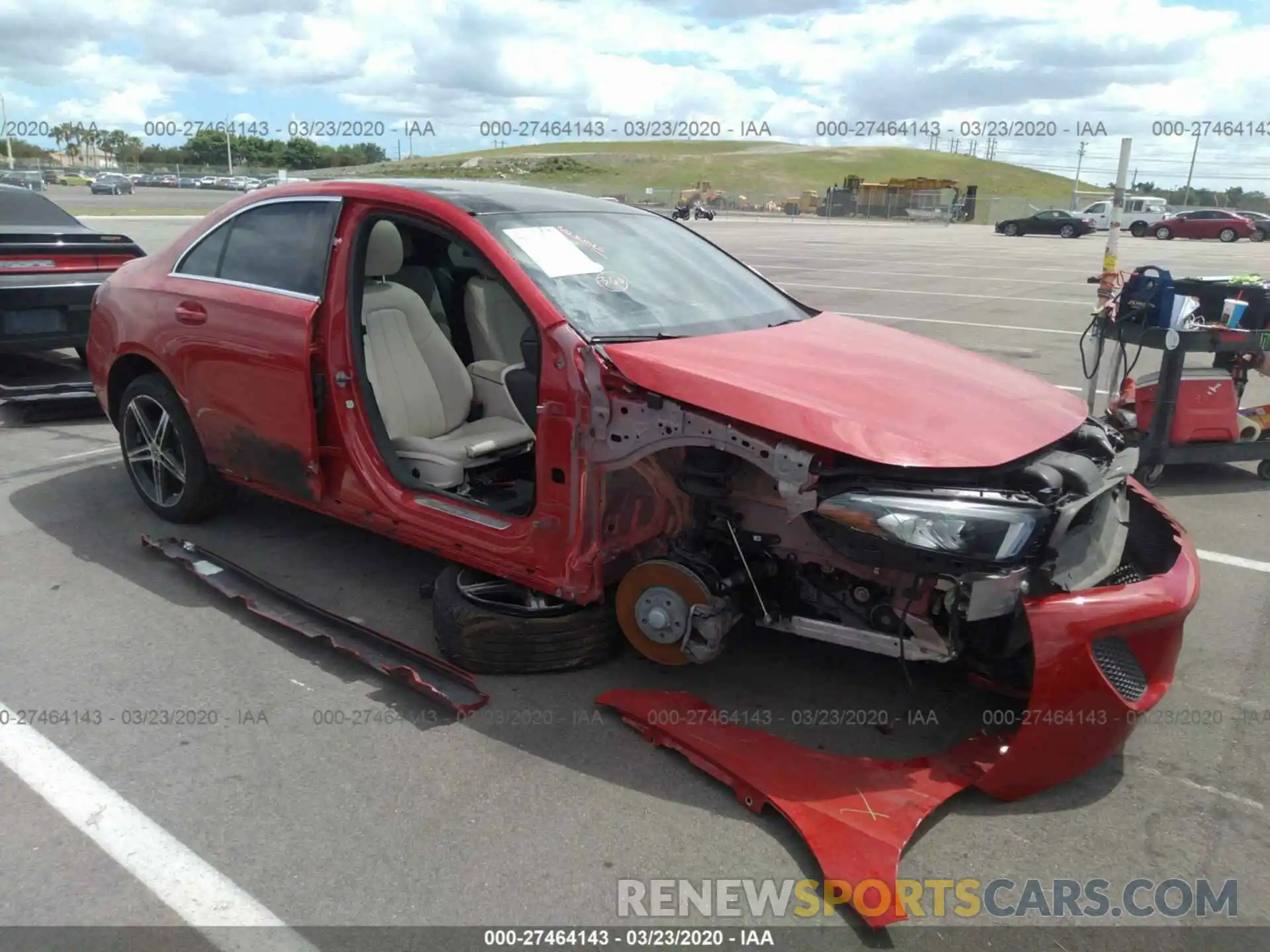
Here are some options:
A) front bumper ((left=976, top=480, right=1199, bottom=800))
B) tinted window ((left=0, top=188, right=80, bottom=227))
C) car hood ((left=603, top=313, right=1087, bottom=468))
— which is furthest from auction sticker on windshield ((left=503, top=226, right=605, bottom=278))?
tinted window ((left=0, top=188, right=80, bottom=227))

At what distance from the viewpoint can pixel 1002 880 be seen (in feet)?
8.51

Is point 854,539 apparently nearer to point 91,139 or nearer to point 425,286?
point 425,286

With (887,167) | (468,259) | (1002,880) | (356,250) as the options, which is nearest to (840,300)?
(468,259)

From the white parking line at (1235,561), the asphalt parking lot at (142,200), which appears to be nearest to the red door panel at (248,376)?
the white parking line at (1235,561)

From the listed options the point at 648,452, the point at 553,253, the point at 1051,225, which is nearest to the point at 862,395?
the point at 648,452

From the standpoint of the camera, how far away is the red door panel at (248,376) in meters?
4.00

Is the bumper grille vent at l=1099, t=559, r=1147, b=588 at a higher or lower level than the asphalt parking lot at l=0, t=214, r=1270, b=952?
higher

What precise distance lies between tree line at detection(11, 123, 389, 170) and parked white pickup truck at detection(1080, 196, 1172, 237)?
2412 inches

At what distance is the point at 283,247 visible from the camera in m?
4.24

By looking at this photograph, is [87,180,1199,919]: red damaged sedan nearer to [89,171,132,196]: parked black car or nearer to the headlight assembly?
the headlight assembly

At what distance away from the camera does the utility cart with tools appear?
577 centimetres

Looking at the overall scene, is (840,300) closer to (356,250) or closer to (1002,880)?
(356,250)

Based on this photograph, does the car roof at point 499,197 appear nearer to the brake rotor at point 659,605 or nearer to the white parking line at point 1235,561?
the brake rotor at point 659,605

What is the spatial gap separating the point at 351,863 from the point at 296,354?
2136 mm
